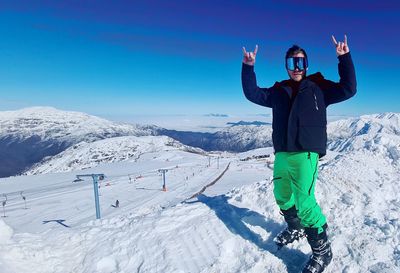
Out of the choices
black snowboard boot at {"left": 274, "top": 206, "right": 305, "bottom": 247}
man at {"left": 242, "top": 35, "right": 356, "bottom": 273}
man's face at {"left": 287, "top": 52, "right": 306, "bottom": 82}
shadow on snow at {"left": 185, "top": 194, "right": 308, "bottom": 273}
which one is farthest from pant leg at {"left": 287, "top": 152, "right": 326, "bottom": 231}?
man's face at {"left": 287, "top": 52, "right": 306, "bottom": 82}

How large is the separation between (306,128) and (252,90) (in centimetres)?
112

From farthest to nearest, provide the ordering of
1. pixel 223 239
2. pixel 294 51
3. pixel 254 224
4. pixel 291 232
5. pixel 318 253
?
pixel 254 224 → pixel 223 239 → pixel 291 232 → pixel 294 51 → pixel 318 253

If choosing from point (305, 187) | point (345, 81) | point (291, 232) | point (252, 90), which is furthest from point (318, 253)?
point (252, 90)

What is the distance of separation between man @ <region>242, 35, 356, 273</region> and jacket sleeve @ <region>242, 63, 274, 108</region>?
0.69ft

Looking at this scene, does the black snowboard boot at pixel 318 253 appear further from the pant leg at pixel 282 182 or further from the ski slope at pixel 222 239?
the pant leg at pixel 282 182

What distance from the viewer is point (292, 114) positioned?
4.94 m

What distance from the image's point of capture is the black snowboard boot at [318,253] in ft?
15.7

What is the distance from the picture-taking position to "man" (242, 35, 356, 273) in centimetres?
481

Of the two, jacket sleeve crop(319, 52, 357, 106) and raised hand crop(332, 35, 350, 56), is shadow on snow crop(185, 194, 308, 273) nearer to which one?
jacket sleeve crop(319, 52, 357, 106)

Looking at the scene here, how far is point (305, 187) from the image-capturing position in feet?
16.3

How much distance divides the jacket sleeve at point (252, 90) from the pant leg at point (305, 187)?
3.48 feet

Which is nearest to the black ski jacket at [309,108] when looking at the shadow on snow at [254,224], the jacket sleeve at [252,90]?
the jacket sleeve at [252,90]

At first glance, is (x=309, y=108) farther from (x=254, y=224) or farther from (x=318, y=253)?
(x=254, y=224)

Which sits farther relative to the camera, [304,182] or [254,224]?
[254,224]
